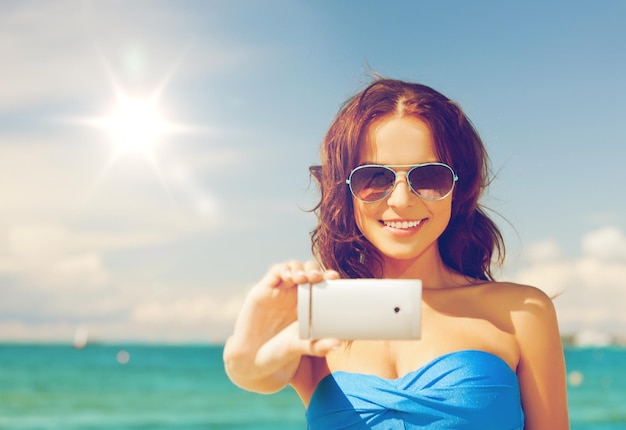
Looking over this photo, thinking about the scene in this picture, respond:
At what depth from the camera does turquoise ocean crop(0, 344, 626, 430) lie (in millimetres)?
22172

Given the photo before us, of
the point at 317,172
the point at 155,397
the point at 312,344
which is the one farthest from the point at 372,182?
the point at 155,397

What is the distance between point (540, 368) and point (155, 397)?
2643 centimetres

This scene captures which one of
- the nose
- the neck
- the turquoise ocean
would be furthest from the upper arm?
the turquoise ocean

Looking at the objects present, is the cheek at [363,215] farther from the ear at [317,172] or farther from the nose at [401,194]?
the ear at [317,172]

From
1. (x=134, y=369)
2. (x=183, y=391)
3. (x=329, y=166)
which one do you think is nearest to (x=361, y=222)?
(x=329, y=166)

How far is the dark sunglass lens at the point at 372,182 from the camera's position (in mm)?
2742

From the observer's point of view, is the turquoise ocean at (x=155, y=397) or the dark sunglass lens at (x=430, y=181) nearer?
the dark sunglass lens at (x=430, y=181)

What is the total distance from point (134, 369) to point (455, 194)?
121 feet

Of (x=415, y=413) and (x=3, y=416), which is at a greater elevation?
(x=3, y=416)

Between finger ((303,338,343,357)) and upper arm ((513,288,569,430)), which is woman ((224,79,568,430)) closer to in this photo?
upper arm ((513,288,569,430))

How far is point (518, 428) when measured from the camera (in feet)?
8.59

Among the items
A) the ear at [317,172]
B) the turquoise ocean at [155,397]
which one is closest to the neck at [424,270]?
the ear at [317,172]

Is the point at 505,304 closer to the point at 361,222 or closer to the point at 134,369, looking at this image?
the point at 361,222

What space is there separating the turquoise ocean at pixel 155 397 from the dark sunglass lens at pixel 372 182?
1854 centimetres
